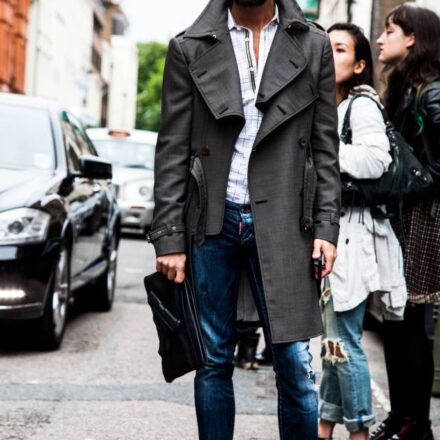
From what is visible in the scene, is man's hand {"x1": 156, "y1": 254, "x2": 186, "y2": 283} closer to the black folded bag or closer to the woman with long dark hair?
the black folded bag

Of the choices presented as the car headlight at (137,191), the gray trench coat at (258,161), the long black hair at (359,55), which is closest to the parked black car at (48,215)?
the long black hair at (359,55)

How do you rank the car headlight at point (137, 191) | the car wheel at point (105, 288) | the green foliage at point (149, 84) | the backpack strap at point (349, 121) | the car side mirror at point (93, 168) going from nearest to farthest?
the backpack strap at point (349, 121)
the car side mirror at point (93, 168)
the car wheel at point (105, 288)
the car headlight at point (137, 191)
the green foliage at point (149, 84)

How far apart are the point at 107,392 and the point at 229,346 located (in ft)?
7.98

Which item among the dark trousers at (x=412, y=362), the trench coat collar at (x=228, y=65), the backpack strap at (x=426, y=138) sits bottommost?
the dark trousers at (x=412, y=362)

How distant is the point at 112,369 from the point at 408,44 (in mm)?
2853

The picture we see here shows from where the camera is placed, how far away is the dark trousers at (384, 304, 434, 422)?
5.21m

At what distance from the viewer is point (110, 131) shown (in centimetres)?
1986

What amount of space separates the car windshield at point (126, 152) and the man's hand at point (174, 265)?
15958 millimetres

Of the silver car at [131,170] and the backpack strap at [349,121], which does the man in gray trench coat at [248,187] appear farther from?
the silver car at [131,170]

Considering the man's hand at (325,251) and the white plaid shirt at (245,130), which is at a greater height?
the white plaid shirt at (245,130)

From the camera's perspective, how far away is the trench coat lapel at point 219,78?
377 cm

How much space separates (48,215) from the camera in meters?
7.29

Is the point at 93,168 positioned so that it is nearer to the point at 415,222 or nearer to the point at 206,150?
the point at 415,222

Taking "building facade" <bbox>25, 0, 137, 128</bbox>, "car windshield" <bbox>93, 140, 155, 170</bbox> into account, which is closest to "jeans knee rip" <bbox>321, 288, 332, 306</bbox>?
"car windshield" <bbox>93, 140, 155, 170</bbox>
